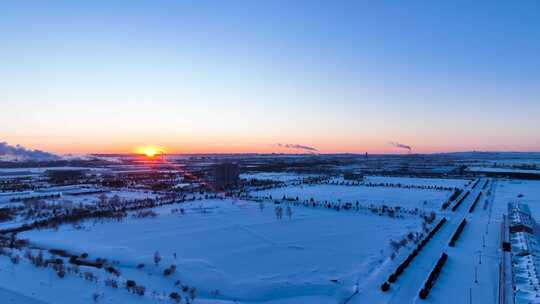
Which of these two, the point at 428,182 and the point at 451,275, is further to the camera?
the point at 428,182

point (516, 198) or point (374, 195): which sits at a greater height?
point (374, 195)

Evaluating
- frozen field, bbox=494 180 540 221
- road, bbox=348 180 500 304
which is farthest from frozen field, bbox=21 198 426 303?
frozen field, bbox=494 180 540 221

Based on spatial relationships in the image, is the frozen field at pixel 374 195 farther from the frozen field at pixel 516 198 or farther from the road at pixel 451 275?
the road at pixel 451 275

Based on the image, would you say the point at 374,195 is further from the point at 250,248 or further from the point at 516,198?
the point at 250,248

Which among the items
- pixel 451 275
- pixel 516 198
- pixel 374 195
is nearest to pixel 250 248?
pixel 451 275

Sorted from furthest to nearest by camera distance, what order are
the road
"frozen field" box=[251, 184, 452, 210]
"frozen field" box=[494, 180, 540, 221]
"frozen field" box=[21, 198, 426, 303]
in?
"frozen field" box=[251, 184, 452, 210] → "frozen field" box=[494, 180, 540, 221] → "frozen field" box=[21, 198, 426, 303] → the road

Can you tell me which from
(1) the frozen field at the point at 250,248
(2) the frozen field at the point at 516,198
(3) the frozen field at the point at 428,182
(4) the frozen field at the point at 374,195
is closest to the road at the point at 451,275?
(1) the frozen field at the point at 250,248

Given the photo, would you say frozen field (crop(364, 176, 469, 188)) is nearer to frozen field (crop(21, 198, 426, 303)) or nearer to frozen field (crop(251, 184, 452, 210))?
frozen field (crop(251, 184, 452, 210))
